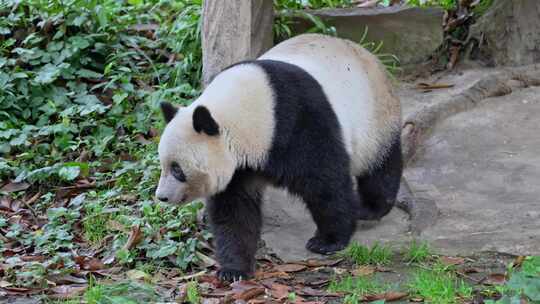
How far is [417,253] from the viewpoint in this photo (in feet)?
17.3

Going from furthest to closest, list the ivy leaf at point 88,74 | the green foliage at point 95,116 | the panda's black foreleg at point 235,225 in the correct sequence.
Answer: the ivy leaf at point 88,74 < the green foliage at point 95,116 < the panda's black foreleg at point 235,225

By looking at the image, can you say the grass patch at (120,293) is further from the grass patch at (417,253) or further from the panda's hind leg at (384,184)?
the panda's hind leg at (384,184)

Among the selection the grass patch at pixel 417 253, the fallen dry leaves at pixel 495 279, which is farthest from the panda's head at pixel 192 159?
the fallen dry leaves at pixel 495 279

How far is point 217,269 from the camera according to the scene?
214 inches

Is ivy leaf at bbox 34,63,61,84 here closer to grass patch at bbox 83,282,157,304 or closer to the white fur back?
the white fur back

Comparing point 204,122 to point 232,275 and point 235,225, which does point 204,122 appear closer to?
point 235,225

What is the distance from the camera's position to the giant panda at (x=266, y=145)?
5.02 meters

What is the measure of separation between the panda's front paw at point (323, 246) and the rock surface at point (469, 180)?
75 mm

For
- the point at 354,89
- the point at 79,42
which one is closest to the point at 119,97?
the point at 79,42

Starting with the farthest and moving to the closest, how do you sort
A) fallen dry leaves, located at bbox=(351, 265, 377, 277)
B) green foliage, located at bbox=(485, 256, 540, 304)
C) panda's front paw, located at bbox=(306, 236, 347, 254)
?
panda's front paw, located at bbox=(306, 236, 347, 254) → fallen dry leaves, located at bbox=(351, 265, 377, 277) → green foliage, located at bbox=(485, 256, 540, 304)

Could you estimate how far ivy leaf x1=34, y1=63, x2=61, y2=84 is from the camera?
7.64 m

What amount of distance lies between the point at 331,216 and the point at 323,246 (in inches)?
9.9

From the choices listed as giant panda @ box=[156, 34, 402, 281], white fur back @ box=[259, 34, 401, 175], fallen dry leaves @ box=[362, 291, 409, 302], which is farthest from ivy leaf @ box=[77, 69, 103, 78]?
fallen dry leaves @ box=[362, 291, 409, 302]

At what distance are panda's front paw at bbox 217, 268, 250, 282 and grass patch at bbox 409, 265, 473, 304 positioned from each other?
99 centimetres
